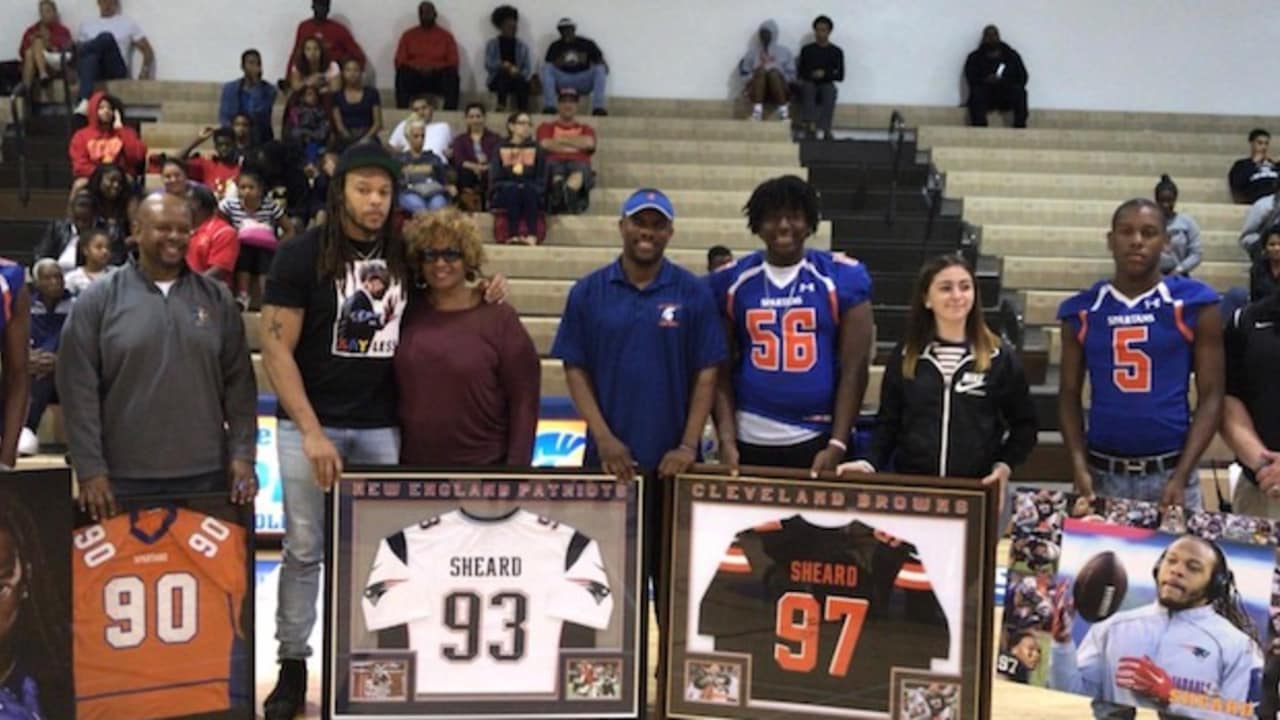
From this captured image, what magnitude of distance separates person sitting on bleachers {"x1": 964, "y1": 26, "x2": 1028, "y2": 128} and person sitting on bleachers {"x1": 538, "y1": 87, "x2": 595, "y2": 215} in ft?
16.3

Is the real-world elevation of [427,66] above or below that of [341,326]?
above

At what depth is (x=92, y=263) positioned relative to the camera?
28.5ft

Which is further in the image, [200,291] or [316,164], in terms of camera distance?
[316,164]

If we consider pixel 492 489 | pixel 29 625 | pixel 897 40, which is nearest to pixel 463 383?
pixel 492 489

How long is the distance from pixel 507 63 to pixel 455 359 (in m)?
10.6

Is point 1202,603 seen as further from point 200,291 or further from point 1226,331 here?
point 200,291

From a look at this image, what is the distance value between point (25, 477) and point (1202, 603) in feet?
11.5

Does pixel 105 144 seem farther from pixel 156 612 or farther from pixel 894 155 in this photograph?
pixel 156 612

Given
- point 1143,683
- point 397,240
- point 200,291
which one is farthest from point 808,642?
point 200,291

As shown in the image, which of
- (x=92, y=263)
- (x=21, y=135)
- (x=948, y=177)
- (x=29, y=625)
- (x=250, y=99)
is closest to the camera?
(x=29, y=625)

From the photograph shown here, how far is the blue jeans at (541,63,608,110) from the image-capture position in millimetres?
14125

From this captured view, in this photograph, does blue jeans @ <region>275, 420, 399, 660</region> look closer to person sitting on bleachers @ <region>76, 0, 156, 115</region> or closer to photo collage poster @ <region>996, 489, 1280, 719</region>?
photo collage poster @ <region>996, 489, 1280, 719</region>

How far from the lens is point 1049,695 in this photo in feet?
15.6

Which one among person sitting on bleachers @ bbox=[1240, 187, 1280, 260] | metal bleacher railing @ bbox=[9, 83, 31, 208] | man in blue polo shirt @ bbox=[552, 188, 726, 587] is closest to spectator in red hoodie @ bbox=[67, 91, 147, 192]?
metal bleacher railing @ bbox=[9, 83, 31, 208]
